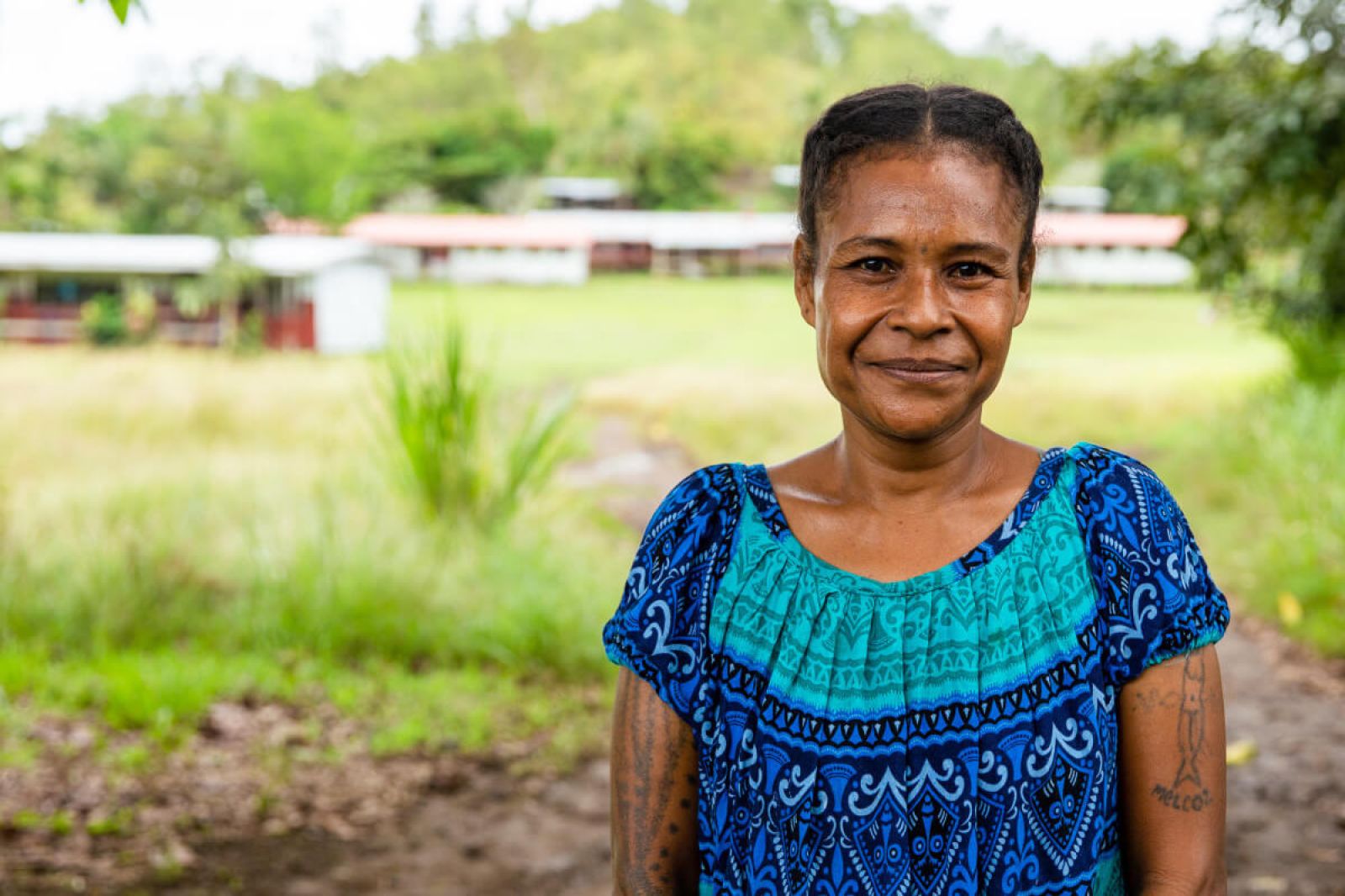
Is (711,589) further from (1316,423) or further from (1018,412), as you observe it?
(1018,412)

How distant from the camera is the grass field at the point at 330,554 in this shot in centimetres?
553

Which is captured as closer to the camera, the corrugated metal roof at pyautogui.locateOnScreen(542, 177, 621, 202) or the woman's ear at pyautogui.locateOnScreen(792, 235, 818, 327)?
the woman's ear at pyautogui.locateOnScreen(792, 235, 818, 327)

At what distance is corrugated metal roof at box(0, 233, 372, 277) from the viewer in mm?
24703

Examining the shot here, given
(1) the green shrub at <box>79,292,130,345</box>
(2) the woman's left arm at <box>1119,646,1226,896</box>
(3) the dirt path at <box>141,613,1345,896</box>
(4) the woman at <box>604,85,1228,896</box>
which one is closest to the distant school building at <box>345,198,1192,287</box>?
(1) the green shrub at <box>79,292,130,345</box>

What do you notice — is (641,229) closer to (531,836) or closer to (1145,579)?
(531,836)

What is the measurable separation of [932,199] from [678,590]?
0.53 metres

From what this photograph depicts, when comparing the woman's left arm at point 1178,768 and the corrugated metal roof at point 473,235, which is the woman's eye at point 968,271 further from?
the corrugated metal roof at point 473,235

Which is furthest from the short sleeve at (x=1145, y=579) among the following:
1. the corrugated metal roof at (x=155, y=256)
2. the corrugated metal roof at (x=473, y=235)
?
the corrugated metal roof at (x=473, y=235)

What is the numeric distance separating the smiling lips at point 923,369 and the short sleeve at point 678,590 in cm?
25

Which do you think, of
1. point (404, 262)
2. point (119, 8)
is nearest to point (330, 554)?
point (119, 8)

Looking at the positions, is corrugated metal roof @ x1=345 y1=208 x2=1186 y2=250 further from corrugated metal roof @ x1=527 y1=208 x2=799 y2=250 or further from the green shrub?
the green shrub

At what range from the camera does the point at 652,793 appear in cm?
154

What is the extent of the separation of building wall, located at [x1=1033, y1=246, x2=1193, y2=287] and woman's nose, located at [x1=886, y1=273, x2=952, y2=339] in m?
47.5

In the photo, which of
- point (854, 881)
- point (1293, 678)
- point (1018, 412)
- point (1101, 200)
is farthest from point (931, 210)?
point (1101, 200)
